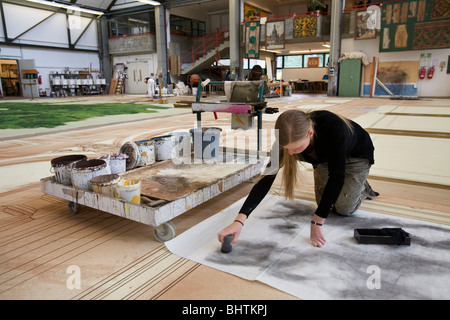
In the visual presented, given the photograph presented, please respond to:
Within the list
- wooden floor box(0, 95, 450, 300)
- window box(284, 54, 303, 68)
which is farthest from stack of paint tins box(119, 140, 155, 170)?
window box(284, 54, 303, 68)

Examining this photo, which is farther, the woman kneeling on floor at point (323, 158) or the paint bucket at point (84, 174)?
the paint bucket at point (84, 174)

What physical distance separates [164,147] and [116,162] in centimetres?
55

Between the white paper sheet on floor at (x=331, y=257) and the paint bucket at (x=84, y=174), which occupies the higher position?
the paint bucket at (x=84, y=174)

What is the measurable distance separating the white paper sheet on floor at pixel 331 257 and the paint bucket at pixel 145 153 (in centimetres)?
92

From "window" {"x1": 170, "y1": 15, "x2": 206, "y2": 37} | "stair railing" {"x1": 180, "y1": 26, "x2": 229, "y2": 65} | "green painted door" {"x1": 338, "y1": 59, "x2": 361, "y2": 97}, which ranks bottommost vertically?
"green painted door" {"x1": 338, "y1": 59, "x2": 361, "y2": 97}

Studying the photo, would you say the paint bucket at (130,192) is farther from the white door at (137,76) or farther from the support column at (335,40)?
the white door at (137,76)

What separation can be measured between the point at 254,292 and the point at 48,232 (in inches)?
56.4

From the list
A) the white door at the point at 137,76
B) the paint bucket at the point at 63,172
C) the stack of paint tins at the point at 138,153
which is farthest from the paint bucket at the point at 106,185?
the white door at the point at 137,76

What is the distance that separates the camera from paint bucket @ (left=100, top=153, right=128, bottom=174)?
258 centimetres

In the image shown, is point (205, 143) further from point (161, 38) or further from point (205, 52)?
point (161, 38)

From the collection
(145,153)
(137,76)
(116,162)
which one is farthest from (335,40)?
(116,162)

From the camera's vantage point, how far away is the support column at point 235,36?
59.9ft

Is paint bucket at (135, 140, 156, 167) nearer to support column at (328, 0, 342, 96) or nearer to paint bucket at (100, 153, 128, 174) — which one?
paint bucket at (100, 153, 128, 174)

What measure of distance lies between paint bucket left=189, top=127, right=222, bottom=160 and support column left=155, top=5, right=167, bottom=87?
18315mm
